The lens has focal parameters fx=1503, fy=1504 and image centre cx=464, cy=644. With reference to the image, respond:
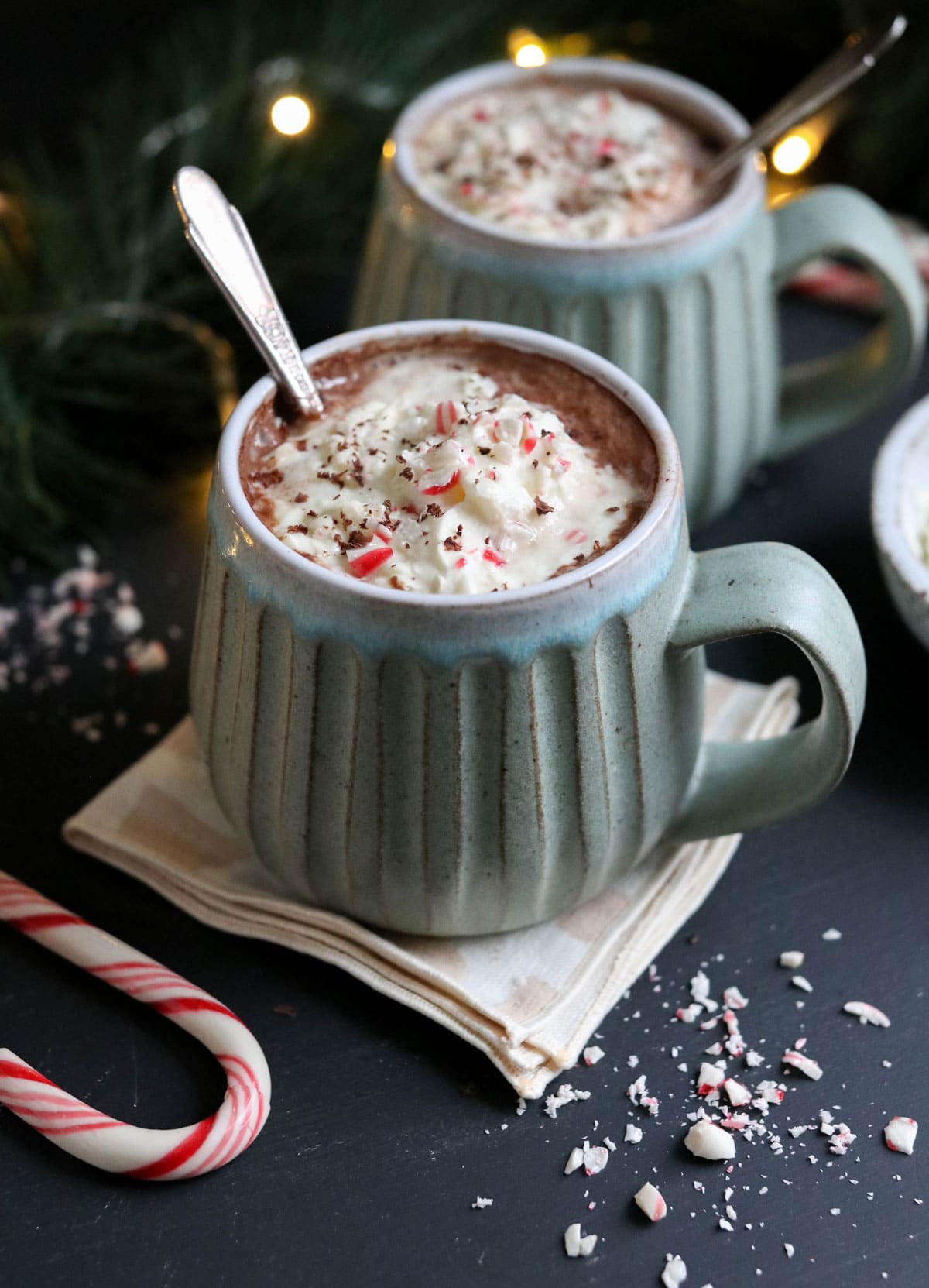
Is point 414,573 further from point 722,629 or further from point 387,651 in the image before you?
point 722,629

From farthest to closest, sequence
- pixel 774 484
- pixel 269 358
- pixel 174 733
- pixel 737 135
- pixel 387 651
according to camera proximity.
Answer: pixel 774 484 < pixel 737 135 < pixel 174 733 < pixel 269 358 < pixel 387 651

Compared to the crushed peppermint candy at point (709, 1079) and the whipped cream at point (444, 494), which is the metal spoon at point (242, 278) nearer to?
the whipped cream at point (444, 494)

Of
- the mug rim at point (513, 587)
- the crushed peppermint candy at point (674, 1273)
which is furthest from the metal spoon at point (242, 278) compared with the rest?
the crushed peppermint candy at point (674, 1273)

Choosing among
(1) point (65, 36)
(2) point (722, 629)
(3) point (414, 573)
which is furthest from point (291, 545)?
(1) point (65, 36)

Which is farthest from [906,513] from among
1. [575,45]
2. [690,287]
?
[575,45]

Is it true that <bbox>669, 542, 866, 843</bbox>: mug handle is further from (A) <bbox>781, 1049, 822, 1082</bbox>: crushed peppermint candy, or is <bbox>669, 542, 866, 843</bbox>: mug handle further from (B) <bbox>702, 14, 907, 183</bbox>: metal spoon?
(B) <bbox>702, 14, 907, 183</bbox>: metal spoon

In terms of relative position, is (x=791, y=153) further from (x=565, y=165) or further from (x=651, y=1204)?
(x=651, y=1204)
